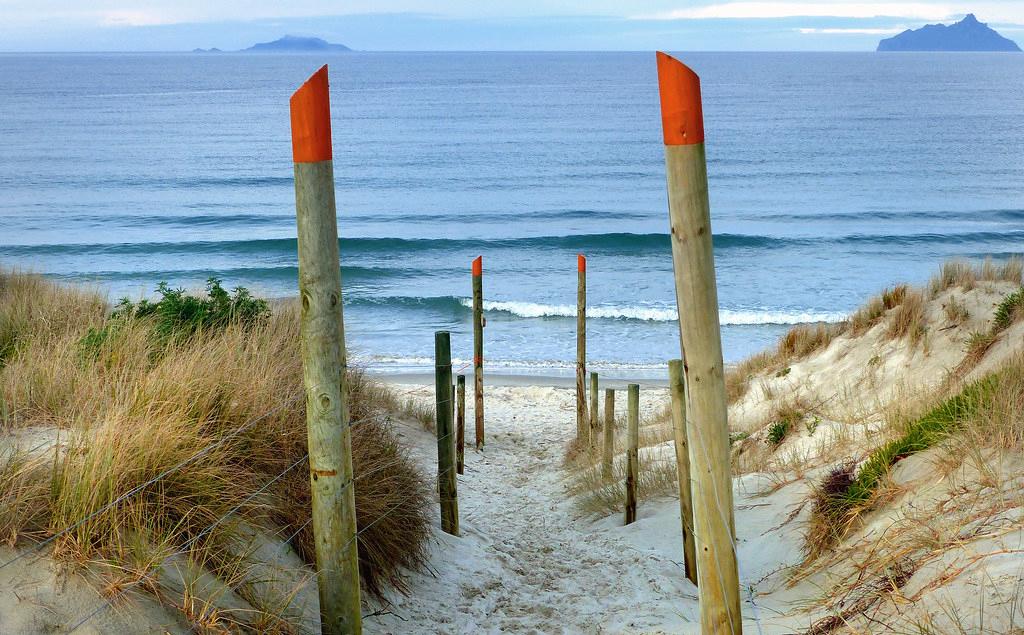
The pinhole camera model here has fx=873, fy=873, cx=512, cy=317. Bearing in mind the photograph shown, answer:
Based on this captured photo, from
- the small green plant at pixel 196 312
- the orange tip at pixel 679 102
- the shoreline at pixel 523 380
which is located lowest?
the shoreline at pixel 523 380

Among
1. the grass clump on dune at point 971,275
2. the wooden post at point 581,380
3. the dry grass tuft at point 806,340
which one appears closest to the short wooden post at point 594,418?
the wooden post at point 581,380

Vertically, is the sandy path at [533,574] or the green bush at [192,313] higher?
the green bush at [192,313]

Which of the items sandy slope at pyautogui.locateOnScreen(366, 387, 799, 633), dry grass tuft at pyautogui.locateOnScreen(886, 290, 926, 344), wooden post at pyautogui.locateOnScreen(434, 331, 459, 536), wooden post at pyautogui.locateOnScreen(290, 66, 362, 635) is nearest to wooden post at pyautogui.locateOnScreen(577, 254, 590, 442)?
sandy slope at pyautogui.locateOnScreen(366, 387, 799, 633)

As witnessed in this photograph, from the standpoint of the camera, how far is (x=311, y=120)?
12.4 ft

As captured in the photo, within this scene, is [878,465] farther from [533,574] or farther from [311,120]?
[311,120]

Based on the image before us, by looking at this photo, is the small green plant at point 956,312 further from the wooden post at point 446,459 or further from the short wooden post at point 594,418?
the wooden post at point 446,459

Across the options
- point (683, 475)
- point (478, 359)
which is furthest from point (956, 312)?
point (478, 359)

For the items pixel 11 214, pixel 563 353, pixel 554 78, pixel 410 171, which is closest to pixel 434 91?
pixel 554 78

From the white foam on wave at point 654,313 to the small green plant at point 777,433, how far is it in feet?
38.7

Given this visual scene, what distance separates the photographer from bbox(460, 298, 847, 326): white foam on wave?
67.8 ft

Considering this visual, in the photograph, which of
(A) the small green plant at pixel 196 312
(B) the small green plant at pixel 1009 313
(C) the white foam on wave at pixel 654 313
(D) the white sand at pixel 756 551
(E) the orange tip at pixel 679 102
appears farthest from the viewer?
(C) the white foam on wave at pixel 654 313

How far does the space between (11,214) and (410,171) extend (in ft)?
61.1

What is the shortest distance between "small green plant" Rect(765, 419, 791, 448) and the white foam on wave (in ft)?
38.7

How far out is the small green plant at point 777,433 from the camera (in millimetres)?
8854
